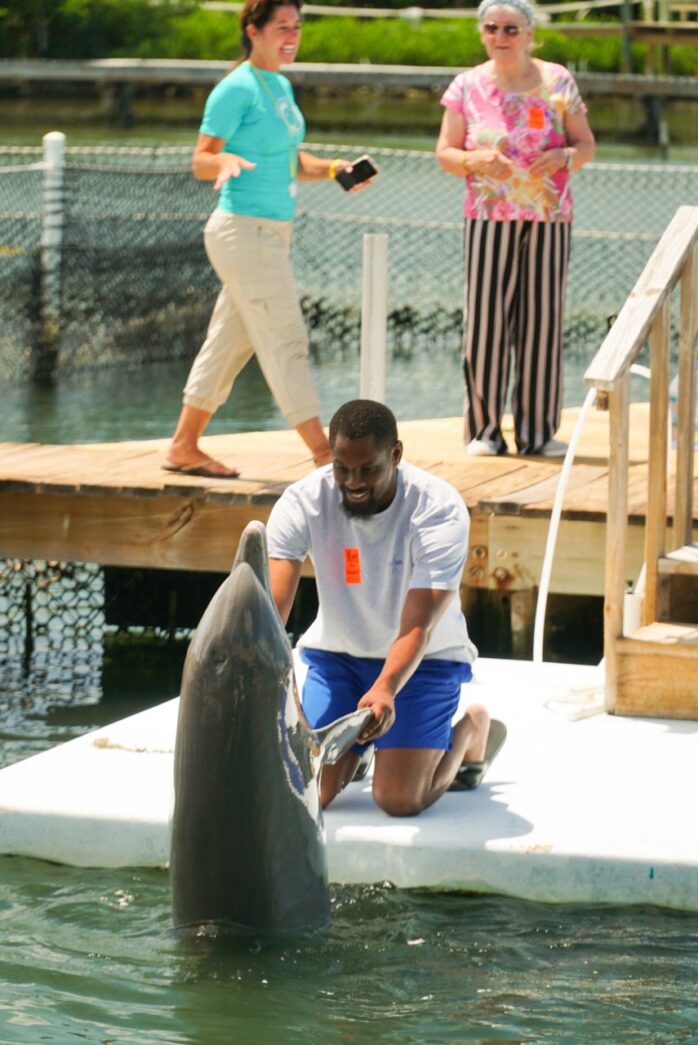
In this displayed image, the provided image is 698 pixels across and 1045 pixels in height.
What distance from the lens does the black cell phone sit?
316 inches

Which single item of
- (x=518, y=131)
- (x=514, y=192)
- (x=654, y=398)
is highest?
(x=518, y=131)

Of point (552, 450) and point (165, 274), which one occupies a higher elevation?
point (165, 274)

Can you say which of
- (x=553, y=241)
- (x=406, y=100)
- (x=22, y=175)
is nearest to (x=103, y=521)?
(x=553, y=241)

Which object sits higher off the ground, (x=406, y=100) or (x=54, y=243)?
(x=406, y=100)

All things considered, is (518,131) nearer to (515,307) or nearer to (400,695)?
(515,307)

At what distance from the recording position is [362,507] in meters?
5.45

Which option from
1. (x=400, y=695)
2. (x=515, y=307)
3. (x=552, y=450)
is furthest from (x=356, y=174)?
(x=400, y=695)

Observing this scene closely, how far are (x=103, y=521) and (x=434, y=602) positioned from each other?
10.7ft

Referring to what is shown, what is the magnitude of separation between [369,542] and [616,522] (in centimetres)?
114

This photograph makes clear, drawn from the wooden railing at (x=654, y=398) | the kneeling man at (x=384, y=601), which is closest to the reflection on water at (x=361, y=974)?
the kneeling man at (x=384, y=601)

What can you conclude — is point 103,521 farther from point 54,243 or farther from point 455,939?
point 54,243

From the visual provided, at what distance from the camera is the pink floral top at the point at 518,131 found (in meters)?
8.33

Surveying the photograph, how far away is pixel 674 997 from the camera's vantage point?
486 centimetres

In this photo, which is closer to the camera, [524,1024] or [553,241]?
[524,1024]
